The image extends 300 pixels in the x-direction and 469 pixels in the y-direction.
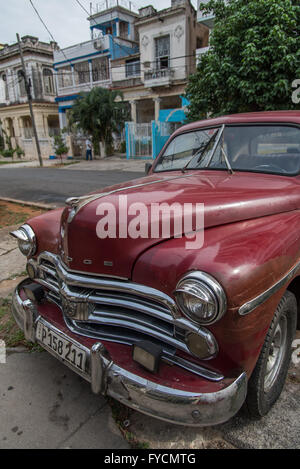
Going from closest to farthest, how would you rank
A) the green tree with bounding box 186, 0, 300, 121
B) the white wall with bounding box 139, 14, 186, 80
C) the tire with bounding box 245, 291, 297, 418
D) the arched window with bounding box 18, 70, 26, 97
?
the tire with bounding box 245, 291, 297, 418 → the green tree with bounding box 186, 0, 300, 121 → the white wall with bounding box 139, 14, 186, 80 → the arched window with bounding box 18, 70, 26, 97

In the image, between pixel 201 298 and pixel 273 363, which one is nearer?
pixel 201 298

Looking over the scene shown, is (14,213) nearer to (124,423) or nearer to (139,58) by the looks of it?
(124,423)

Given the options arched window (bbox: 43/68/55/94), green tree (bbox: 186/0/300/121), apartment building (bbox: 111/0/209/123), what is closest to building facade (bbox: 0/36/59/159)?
arched window (bbox: 43/68/55/94)

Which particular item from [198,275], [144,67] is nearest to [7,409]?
[198,275]

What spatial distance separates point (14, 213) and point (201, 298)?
5946 mm

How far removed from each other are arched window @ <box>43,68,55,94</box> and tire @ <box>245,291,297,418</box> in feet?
101

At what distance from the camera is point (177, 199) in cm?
192

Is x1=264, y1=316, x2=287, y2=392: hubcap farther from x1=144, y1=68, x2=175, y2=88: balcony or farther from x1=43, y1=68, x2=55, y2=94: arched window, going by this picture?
x1=43, y1=68, x2=55, y2=94: arched window

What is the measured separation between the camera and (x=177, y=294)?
4.72 feet

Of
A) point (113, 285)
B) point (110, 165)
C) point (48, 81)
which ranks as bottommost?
point (110, 165)

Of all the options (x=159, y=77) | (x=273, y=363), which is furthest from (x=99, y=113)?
(x=273, y=363)

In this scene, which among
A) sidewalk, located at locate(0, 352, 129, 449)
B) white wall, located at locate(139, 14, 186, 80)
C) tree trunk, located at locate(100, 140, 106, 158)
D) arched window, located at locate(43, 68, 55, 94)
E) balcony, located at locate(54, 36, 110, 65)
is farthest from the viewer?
arched window, located at locate(43, 68, 55, 94)

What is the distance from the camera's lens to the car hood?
1693 mm
